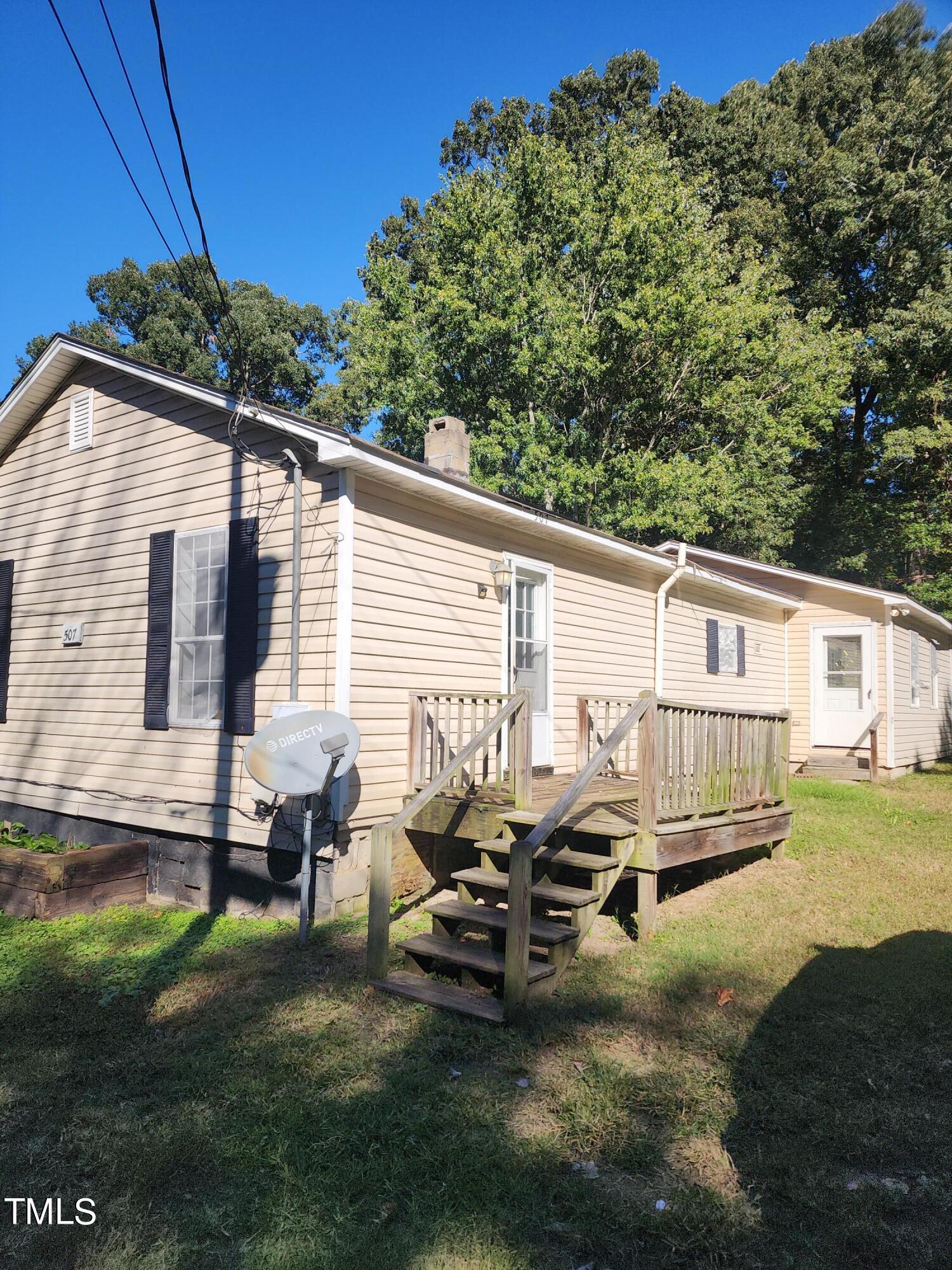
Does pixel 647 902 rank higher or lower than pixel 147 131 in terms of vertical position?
lower

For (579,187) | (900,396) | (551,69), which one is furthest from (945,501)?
(551,69)

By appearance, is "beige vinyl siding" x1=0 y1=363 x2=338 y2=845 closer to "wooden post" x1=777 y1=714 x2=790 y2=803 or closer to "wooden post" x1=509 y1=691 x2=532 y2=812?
"wooden post" x1=509 y1=691 x2=532 y2=812

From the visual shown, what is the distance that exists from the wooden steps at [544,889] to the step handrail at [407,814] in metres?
0.54

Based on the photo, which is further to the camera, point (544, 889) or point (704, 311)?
point (704, 311)

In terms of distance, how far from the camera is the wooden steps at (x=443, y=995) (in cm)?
424

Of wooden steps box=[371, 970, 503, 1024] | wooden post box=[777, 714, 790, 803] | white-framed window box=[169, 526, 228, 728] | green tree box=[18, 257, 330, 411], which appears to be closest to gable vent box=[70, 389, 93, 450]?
white-framed window box=[169, 526, 228, 728]

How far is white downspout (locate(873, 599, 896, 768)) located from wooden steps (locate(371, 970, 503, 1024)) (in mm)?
11160

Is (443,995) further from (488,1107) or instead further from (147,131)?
(147,131)

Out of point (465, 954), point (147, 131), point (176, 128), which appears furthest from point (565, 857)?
point (147, 131)

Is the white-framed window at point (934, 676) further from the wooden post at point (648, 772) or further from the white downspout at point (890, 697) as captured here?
the wooden post at point (648, 772)

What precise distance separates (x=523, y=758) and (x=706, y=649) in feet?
22.7

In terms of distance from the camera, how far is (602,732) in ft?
30.2

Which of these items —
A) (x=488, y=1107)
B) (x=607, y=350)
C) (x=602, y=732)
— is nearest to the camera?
(x=488, y=1107)

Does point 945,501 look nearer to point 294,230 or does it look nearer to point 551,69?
point 551,69
